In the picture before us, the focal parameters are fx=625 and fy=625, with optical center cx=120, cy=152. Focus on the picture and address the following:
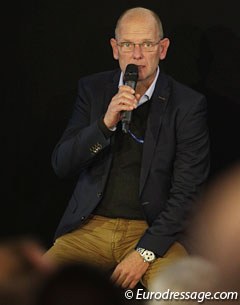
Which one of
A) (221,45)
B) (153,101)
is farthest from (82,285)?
(221,45)

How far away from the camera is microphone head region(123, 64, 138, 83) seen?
2387 mm

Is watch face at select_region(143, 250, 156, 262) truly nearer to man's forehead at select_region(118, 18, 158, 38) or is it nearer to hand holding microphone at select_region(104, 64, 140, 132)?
hand holding microphone at select_region(104, 64, 140, 132)

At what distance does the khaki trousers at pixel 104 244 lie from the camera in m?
2.63

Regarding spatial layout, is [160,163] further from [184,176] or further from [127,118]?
[127,118]

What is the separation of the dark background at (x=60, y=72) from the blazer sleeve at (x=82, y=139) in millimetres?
411

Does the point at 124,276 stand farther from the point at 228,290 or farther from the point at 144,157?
the point at 228,290

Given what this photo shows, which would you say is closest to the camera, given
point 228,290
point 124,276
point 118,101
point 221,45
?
point 228,290

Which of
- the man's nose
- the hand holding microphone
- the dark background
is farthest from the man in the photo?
the dark background

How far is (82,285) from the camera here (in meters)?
0.91

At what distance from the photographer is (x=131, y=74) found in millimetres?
2404

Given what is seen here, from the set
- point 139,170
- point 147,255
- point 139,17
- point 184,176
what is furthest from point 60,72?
point 147,255

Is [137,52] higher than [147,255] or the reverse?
higher

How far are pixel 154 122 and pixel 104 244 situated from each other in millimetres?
559

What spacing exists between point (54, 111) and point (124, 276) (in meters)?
1.07
